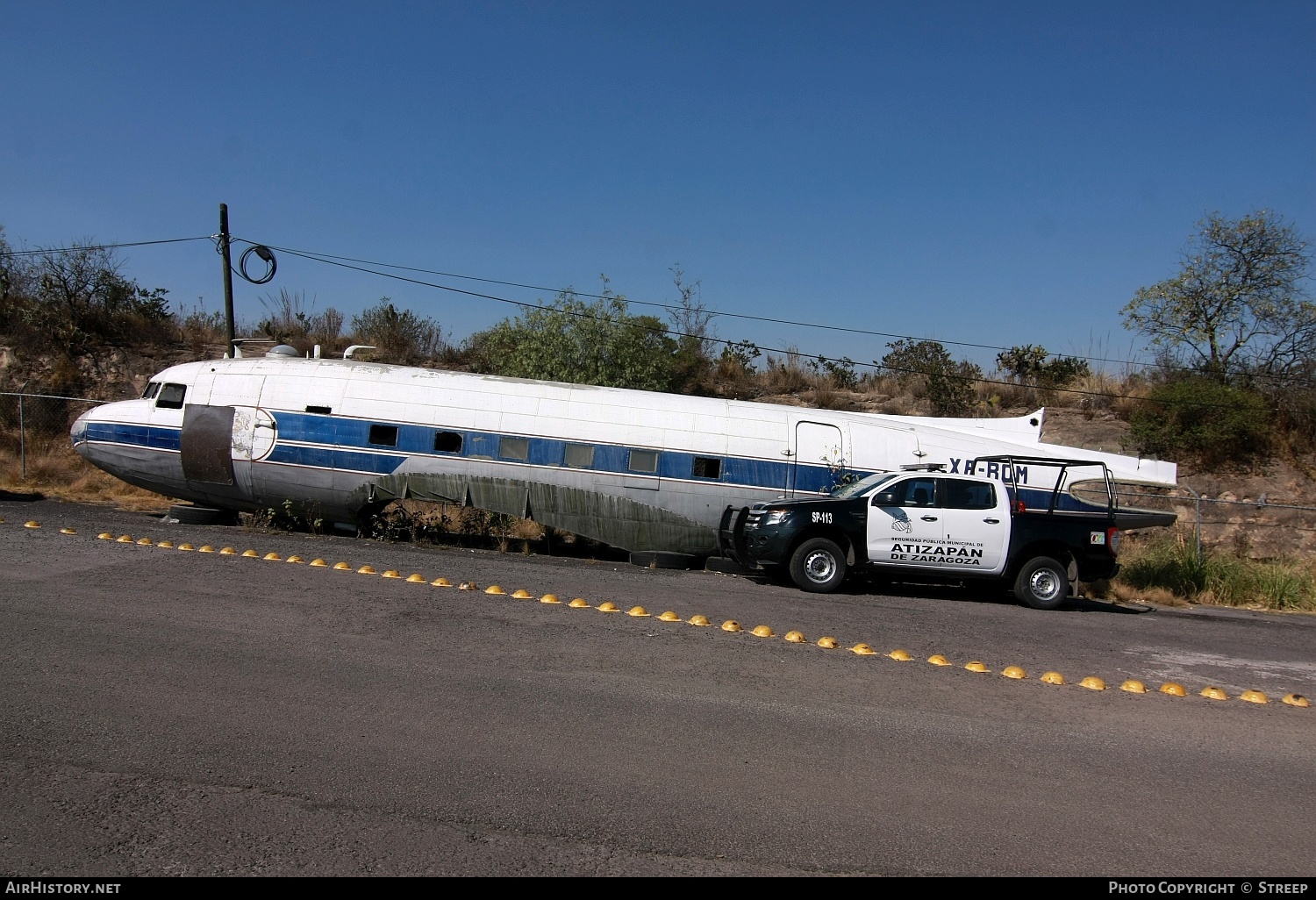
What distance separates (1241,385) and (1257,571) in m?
14.4

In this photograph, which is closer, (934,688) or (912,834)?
(912,834)

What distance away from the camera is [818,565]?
13.4 meters

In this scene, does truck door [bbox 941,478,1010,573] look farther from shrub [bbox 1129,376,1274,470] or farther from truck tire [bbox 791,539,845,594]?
shrub [bbox 1129,376,1274,470]

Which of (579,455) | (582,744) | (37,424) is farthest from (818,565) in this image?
(37,424)

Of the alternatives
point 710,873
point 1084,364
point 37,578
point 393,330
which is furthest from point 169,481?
point 1084,364

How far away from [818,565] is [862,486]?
68.5 inches

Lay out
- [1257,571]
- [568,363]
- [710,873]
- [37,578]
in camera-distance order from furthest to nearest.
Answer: [568,363] < [1257,571] < [37,578] < [710,873]

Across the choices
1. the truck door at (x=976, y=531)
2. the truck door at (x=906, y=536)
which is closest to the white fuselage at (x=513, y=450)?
the truck door at (x=976, y=531)

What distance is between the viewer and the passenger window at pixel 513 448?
15977mm

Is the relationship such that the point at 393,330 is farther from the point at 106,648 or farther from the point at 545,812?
the point at 545,812

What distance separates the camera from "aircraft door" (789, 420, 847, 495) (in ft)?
52.6

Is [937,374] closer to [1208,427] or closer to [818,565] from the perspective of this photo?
[1208,427]

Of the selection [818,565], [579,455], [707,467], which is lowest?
[818,565]

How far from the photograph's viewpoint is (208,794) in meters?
4.85
